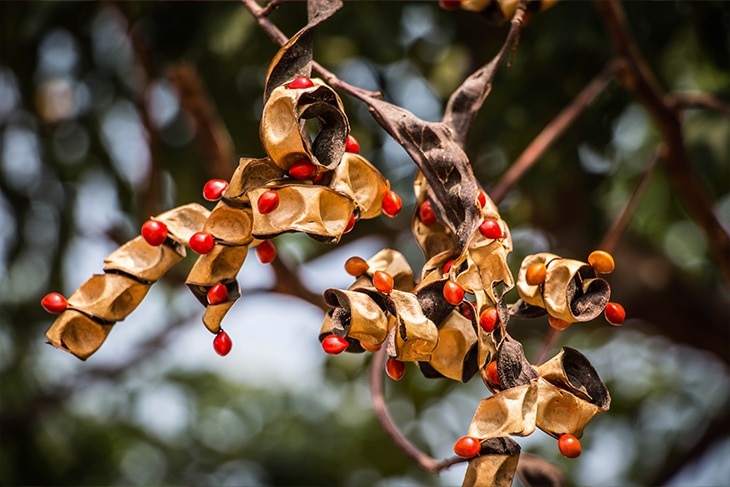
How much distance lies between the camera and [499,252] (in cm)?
59

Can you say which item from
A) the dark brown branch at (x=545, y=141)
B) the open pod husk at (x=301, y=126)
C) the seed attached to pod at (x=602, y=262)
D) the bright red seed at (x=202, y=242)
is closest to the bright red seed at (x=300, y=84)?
the open pod husk at (x=301, y=126)

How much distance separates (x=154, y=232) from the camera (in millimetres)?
625

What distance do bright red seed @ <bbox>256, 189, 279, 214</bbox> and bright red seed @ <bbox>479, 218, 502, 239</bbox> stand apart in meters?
0.13

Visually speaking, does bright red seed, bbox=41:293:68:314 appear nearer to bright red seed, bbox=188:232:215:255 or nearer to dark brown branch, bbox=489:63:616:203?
bright red seed, bbox=188:232:215:255

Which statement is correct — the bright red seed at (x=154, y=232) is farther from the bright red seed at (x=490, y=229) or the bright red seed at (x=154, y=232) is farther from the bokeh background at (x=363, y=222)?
the bokeh background at (x=363, y=222)

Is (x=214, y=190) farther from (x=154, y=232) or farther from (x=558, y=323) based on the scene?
(x=558, y=323)

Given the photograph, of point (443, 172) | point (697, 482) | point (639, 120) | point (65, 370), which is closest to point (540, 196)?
point (639, 120)

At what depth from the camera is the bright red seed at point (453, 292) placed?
0.55 metres

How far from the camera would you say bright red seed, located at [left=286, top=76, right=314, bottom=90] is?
585 mm

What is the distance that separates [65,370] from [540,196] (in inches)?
76.4

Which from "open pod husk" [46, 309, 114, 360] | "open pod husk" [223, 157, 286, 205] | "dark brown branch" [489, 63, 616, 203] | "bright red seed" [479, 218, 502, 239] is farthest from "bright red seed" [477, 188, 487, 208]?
"dark brown branch" [489, 63, 616, 203]

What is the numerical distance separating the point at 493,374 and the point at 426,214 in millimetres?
155

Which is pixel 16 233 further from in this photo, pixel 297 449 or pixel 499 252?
pixel 499 252

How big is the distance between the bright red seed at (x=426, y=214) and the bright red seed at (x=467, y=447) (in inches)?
7.6
